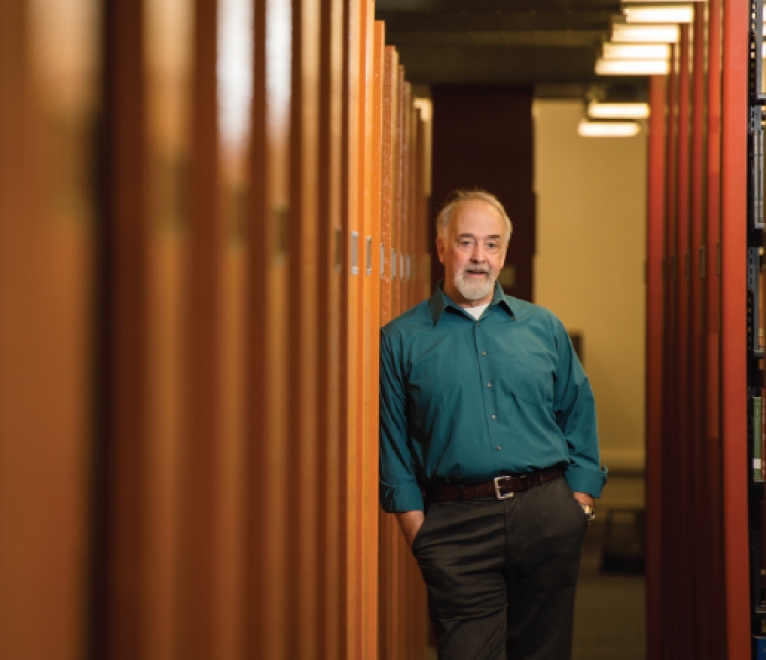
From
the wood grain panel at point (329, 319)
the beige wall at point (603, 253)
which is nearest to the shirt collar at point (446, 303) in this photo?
the wood grain panel at point (329, 319)

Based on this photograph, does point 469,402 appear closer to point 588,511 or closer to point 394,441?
point 394,441

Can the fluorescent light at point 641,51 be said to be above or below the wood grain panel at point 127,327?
above

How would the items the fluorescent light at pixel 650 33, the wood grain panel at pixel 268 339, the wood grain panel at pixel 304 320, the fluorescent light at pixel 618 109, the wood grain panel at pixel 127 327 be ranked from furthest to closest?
the fluorescent light at pixel 618 109 → the fluorescent light at pixel 650 33 → the wood grain panel at pixel 304 320 → the wood grain panel at pixel 268 339 → the wood grain panel at pixel 127 327

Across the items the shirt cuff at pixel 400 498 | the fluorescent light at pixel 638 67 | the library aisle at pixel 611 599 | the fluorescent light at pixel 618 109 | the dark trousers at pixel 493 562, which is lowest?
the library aisle at pixel 611 599

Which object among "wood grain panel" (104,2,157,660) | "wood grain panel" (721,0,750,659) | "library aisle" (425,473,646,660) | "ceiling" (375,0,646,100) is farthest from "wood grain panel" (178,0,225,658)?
"library aisle" (425,473,646,660)

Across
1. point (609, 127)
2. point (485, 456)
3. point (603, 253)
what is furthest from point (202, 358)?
point (603, 253)

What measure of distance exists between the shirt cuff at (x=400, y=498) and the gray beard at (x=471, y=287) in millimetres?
516

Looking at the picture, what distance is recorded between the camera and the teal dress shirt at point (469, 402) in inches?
104

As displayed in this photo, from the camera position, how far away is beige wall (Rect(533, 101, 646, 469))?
9.37m

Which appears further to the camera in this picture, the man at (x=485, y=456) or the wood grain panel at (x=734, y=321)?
the wood grain panel at (x=734, y=321)

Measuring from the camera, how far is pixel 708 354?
121 inches

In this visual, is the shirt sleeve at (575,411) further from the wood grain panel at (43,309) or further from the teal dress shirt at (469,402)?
the wood grain panel at (43,309)

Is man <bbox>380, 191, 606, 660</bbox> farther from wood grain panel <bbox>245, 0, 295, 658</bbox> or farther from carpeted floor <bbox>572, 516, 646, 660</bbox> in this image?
carpeted floor <bbox>572, 516, 646, 660</bbox>

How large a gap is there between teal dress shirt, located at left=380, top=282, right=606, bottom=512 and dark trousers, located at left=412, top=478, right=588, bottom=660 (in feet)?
0.28
